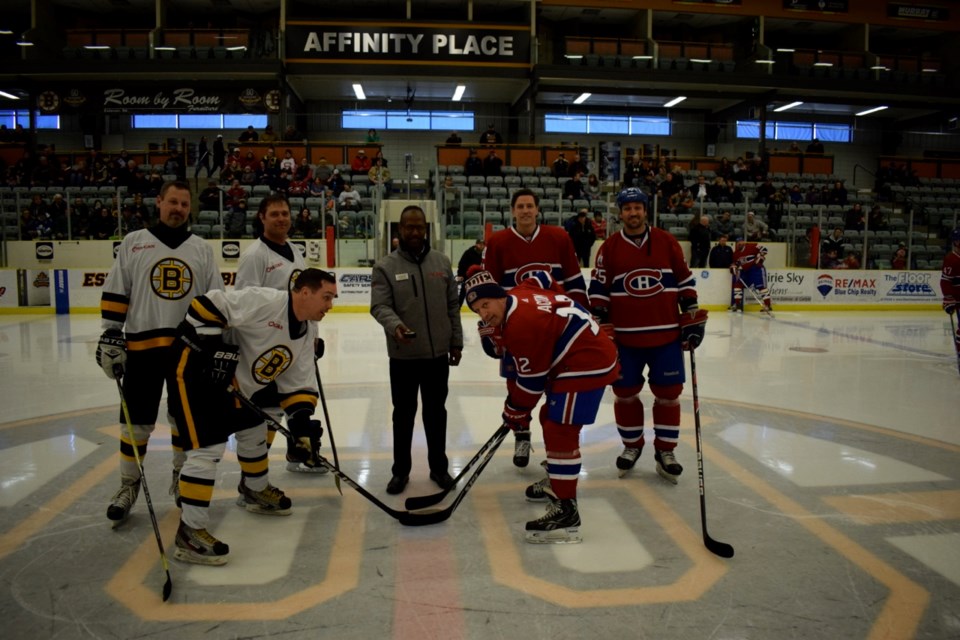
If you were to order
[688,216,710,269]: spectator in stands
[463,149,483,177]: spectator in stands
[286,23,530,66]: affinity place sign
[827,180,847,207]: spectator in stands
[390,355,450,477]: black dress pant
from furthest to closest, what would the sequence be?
[286,23,530,66]: affinity place sign
[827,180,847,207]: spectator in stands
[463,149,483,177]: spectator in stands
[688,216,710,269]: spectator in stands
[390,355,450,477]: black dress pant

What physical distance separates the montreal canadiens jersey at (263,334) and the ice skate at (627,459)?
202 cm

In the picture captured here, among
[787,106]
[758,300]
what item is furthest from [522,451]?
[787,106]

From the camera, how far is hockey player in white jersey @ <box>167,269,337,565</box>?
3041 millimetres

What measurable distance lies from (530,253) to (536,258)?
2.0 inches

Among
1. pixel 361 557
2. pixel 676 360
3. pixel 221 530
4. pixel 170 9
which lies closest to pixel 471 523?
pixel 361 557

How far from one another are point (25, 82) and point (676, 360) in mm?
24272

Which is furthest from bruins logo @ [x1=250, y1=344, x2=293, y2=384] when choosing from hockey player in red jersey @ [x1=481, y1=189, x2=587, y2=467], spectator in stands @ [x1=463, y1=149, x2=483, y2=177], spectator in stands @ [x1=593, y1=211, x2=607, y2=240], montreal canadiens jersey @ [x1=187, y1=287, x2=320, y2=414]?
spectator in stands @ [x1=463, y1=149, x2=483, y2=177]

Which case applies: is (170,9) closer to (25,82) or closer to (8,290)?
(25,82)

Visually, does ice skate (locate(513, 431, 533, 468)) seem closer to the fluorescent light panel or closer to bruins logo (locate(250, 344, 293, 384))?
bruins logo (locate(250, 344, 293, 384))

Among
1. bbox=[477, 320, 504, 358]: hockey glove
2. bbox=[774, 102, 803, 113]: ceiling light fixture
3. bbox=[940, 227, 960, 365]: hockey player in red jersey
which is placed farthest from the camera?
bbox=[774, 102, 803, 113]: ceiling light fixture

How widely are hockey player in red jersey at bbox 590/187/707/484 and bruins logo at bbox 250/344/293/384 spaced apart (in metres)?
1.95

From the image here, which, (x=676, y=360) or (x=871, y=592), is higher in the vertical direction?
(x=676, y=360)

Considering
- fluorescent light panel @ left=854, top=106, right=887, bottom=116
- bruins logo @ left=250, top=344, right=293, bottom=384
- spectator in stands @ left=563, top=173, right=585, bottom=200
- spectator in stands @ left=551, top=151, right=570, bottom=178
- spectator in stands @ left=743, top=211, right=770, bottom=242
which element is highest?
fluorescent light panel @ left=854, top=106, right=887, bottom=116

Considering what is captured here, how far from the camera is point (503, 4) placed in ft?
75.0
